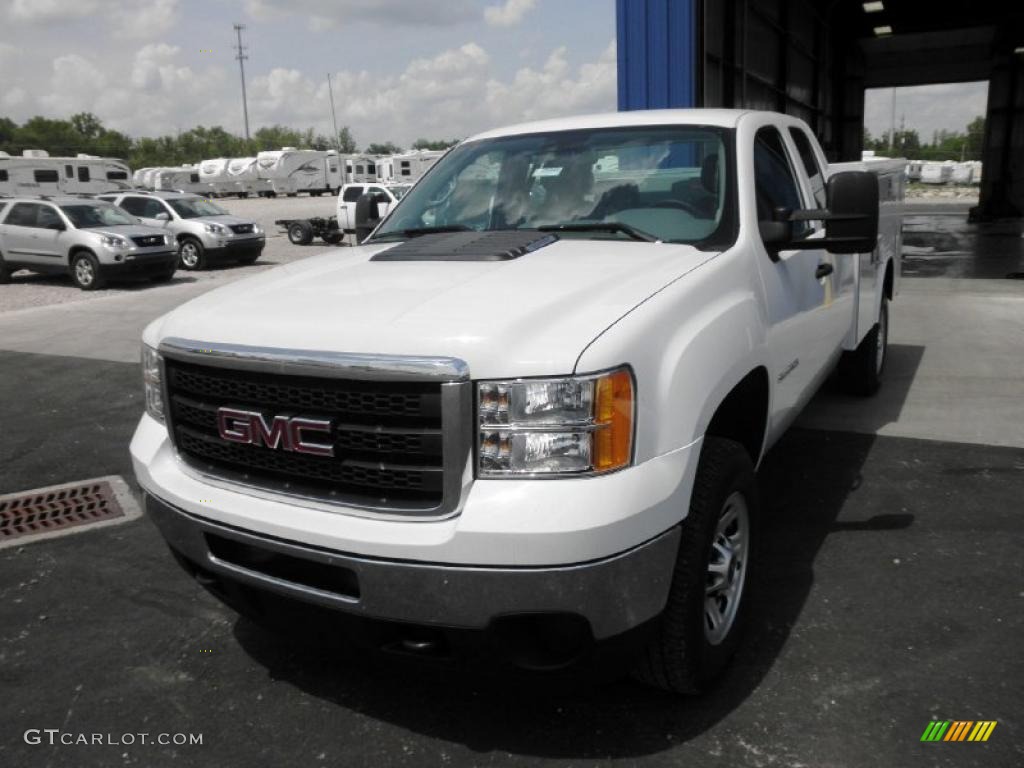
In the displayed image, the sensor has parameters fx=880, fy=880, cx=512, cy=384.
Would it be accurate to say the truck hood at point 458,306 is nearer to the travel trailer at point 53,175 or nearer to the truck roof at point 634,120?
the truck roof at point 634,120

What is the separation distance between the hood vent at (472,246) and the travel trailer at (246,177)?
5447cm

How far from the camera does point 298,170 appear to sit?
2124 inches

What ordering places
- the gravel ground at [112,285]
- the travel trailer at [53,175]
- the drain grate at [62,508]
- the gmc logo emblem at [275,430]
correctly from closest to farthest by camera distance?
the gmc logo emblem at [275,430], the drain grate at [62,508], the gravel ground at [112,285], the travel trailer at [53,175]

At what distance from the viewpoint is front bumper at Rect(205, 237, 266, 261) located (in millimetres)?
19438

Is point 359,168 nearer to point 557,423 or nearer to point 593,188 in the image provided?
point 593,188

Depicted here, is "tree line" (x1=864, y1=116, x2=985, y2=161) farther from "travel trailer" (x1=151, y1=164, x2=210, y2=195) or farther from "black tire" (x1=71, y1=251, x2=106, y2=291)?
"black tire" (x1=71, y1=251, x2=106, y2=291)

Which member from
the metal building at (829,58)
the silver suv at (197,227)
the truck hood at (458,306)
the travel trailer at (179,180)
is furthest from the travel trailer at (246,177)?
the truck hood at (458,306)

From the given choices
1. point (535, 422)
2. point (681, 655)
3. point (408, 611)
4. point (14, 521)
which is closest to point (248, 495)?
point (408, 611)

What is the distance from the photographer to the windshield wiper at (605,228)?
334cm

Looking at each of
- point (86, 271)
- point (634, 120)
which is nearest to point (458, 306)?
point (634, 120)

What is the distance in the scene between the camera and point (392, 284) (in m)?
2.83

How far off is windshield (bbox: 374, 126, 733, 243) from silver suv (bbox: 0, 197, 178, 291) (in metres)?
14.0

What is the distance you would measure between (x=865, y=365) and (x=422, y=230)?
3.80 metres

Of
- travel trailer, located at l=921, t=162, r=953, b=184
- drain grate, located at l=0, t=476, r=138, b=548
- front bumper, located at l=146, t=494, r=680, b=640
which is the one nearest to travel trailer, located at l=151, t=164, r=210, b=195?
travel trailer, located at l=921, t=162, r=953, b=184
